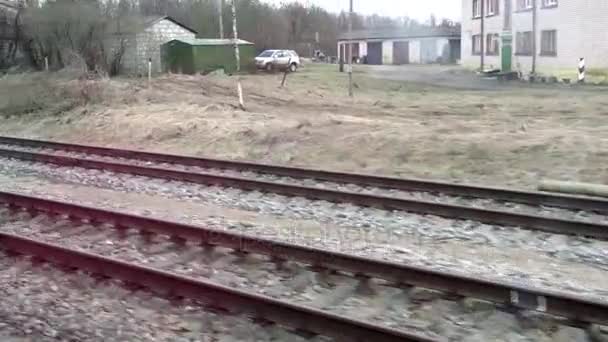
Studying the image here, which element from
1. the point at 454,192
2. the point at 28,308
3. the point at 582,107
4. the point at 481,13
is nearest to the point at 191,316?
the point at 28,308

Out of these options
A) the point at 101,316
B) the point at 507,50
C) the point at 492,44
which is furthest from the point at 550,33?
the point at 101,316

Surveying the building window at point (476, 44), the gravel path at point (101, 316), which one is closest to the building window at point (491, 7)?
the building window at point (476, 44)

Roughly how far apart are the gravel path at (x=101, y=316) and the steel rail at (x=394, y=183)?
5.66 metres

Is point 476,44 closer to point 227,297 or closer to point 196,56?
point 196,56

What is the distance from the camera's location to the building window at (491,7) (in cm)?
4628

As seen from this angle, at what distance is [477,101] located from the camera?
25.7 meters

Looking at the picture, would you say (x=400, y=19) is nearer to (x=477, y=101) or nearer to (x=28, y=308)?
(x=477, y=101)

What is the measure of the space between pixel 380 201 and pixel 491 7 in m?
40.7

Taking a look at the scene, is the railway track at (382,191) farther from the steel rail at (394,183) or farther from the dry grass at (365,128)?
the dry grass at (365,128)

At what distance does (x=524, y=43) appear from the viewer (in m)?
41.6

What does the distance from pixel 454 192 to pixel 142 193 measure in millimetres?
5045

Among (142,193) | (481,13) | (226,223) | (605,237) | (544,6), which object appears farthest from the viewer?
(481,13)

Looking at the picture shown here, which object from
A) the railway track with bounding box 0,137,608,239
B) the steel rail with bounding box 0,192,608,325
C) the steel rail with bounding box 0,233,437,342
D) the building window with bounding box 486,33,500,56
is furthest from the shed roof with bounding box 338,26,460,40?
the steel rail with bounding box 0,233,437,342

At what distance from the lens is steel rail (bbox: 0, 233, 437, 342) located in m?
5.21
